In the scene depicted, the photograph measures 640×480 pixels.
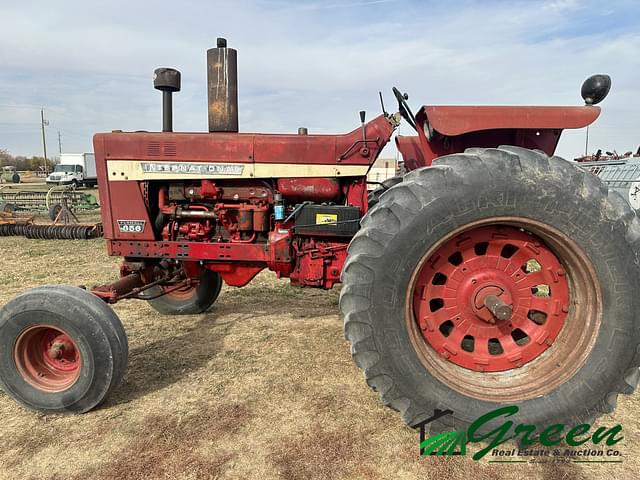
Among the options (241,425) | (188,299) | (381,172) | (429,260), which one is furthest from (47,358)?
(381,172)

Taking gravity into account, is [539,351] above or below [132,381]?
above

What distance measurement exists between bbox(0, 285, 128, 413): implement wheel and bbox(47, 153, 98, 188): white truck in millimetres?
29143

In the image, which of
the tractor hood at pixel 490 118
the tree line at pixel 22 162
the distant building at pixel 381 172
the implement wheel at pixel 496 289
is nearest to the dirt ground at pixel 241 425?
the implement wheel at pixel 496 289

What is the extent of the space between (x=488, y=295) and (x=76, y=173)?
32.8 meters

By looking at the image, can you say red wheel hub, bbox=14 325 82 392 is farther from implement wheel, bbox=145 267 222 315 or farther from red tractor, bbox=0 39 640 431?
implement wheel, bbox=145 267 222 315

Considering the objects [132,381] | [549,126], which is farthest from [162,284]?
[549,126]

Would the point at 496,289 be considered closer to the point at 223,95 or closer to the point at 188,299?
the point at 223,95

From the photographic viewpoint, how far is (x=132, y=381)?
2.99 m

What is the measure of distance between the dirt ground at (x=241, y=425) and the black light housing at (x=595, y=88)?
190 cm

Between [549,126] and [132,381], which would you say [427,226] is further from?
[132,381]

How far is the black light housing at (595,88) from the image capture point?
2.53 metres

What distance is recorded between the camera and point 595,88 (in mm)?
2545

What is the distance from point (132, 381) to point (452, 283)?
224 centimetres

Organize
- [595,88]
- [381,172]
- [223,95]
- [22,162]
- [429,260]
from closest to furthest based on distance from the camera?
1. [429,260]
2. [595,88]
3. [223,95]
4. [381,172]
5. [22,162]
